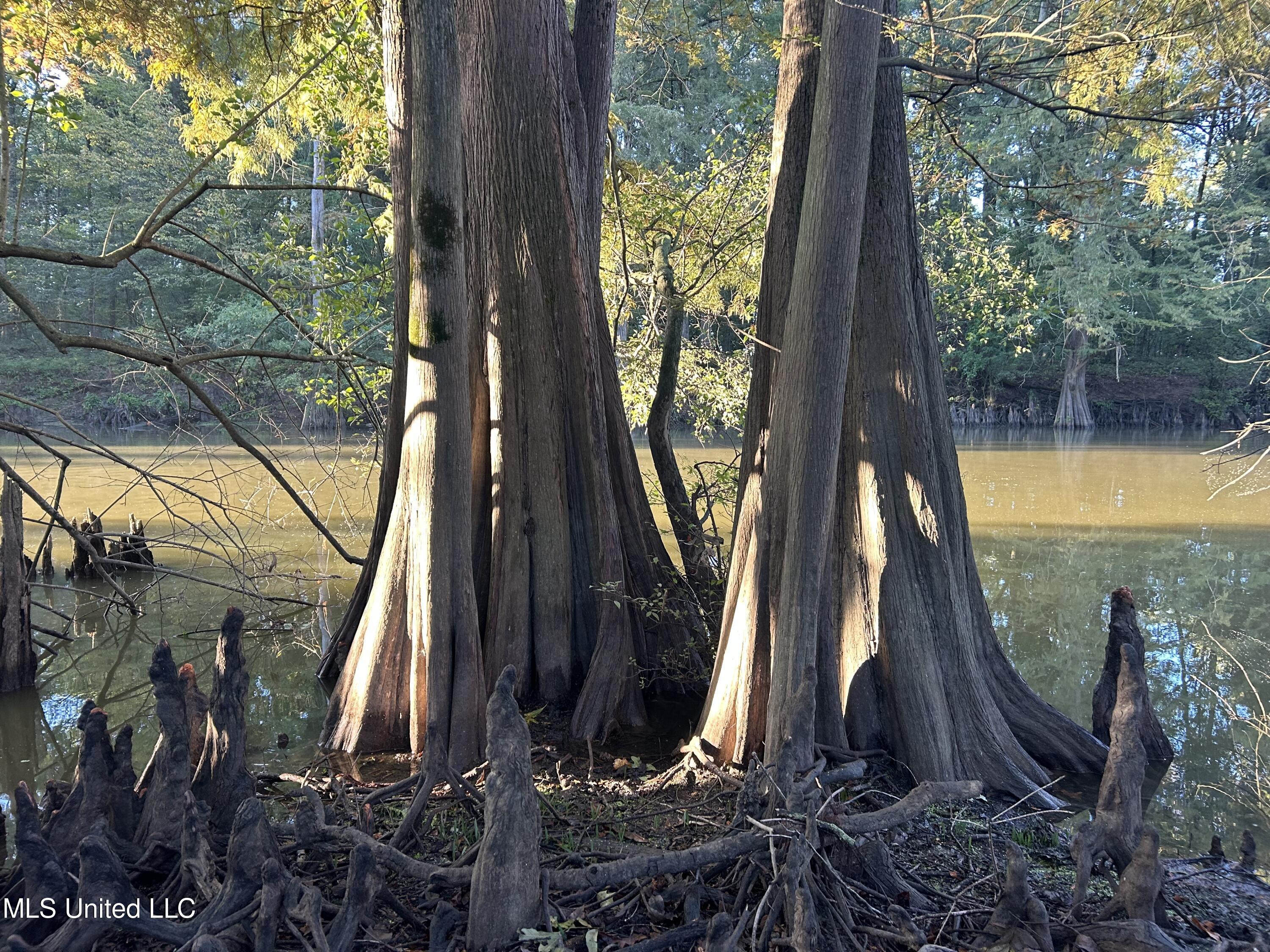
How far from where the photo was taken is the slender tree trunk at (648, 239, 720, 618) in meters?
6.24

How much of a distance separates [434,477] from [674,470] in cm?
260

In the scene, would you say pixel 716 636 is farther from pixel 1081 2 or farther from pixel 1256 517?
pixel 1256 517

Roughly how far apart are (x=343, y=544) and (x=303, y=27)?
21.4ft

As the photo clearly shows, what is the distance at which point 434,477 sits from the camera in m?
4.43

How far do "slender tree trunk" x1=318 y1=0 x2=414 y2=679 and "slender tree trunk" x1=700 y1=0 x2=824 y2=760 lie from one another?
2166 millimetres

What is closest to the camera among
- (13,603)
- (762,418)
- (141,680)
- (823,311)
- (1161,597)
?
(823,311)

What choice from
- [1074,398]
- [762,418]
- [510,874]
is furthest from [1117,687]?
[1074,398]

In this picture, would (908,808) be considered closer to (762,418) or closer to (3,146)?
(762,418)

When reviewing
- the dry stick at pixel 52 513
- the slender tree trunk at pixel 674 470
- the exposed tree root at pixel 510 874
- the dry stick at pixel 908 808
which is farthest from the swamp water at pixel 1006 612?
the slender tree trunk at pixel 674 470

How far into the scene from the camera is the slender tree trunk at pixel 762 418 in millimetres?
4242

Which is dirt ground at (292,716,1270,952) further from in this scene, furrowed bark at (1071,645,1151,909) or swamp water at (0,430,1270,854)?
swamp water at (0,430,1270,854)

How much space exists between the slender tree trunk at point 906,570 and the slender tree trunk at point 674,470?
185cm

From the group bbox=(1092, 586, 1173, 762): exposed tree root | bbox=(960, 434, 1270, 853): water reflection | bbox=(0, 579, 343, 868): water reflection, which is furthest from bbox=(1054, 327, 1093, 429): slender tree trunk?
bbox=(0, 579, 343, 868): water reflection

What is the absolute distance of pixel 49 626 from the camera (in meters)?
7.78
